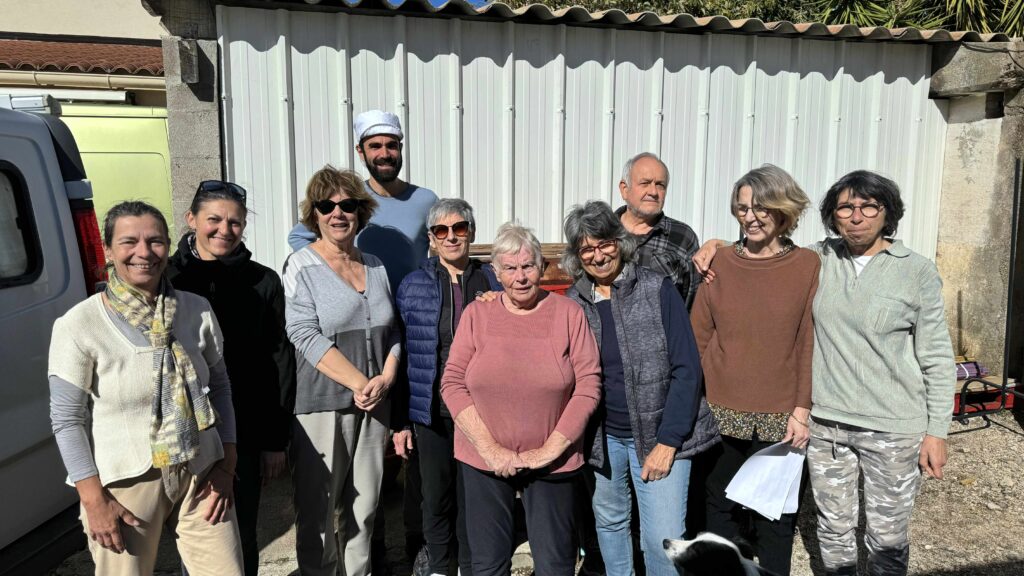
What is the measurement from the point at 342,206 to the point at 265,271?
0.40 meters

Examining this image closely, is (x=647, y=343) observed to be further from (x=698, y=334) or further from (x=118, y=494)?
(x=118, y=494)

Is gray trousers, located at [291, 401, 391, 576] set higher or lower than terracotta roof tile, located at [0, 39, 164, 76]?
lower

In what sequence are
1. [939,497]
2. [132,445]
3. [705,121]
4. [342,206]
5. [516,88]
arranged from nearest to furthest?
1. [132,445]
2. [342,206]
3. [939,497]
4. [516,88]
5. [705,121]

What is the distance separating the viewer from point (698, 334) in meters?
2.89

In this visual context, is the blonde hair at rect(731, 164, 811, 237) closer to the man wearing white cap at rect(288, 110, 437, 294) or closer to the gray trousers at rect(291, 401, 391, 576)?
the man wearing white cap at rect(288, 110, 437, 294)

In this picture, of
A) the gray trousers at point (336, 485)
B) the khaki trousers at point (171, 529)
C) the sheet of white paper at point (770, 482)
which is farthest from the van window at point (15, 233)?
the sheet of white paper at point (770, 482)

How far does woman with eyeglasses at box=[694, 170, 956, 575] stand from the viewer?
2.58 metres

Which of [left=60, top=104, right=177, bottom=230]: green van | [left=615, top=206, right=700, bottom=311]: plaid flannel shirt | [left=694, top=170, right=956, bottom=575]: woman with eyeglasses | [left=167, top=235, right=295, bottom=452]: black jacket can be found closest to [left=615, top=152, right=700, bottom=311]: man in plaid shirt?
[left=615, top=206, right=700, bottom=311]: plaid flannel shirt

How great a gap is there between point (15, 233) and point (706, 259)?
9.40 feet

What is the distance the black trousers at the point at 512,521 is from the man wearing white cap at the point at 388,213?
4.04 feet

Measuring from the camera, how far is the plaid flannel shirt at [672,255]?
3057 millimetres

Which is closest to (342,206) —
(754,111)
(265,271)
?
(265,271)

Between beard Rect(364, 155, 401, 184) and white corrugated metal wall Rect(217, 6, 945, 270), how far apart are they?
1.45m

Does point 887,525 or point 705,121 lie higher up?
point 705,121
